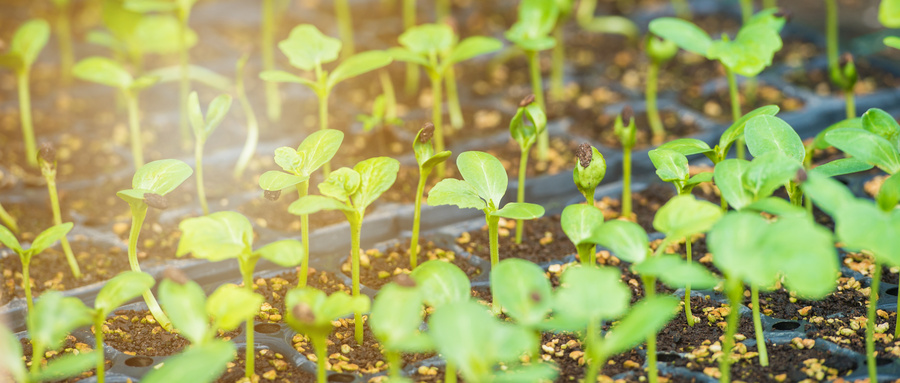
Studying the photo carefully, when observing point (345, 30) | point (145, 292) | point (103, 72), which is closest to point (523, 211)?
point (145, 292)

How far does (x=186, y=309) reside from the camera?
651 millimetres

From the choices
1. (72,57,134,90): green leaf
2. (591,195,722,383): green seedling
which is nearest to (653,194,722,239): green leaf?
(591,195,722,383): green seedling

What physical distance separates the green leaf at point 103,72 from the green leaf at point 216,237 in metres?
0.55

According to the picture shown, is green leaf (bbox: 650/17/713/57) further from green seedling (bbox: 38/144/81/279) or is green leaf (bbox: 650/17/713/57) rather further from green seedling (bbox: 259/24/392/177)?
green seedling (bbox: 38/144/81/279)

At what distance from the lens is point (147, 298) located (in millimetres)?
907

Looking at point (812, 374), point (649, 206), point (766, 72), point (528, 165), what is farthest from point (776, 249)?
point (766, 72)

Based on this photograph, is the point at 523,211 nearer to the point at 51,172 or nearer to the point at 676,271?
the point at 676,271

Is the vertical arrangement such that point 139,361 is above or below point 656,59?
below

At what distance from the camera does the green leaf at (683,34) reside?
1.01m

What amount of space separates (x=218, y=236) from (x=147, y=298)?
0.76 ft

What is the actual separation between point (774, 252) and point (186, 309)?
0.47 m

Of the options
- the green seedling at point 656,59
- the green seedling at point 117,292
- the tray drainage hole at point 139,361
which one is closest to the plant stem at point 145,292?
the tray drainage hole at point 139,361

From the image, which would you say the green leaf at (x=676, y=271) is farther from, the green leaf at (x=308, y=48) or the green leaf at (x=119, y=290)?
the green leaf at (x=308, y=48)

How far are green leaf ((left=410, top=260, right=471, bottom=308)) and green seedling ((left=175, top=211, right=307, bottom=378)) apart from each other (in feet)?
0.37
